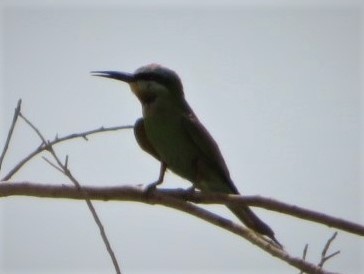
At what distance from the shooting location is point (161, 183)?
411 cm

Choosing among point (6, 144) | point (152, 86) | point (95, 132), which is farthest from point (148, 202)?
point (152, 86)

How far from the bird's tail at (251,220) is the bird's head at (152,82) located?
79 cm

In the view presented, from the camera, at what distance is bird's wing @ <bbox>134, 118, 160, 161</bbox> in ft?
14.8

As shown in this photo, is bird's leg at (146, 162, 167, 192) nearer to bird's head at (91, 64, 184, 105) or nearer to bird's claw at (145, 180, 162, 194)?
bird's claw at (145, 180, 162, 194)

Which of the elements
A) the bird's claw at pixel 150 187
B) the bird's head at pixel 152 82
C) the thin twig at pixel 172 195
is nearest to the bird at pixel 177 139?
the bird's head at pixel 152 82

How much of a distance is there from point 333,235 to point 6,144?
1377 millimetres

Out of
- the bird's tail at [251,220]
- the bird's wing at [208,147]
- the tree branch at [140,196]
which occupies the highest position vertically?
the bird's wing at [208,147]

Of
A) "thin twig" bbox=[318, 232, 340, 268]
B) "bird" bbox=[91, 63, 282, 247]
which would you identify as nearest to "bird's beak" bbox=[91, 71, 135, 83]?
"bird" bbox=[91, 63, 282, 247]

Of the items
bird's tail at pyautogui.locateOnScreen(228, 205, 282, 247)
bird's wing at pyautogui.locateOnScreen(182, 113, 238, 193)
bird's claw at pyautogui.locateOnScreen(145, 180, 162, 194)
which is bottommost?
bird's tail at pyautogui.locateOnScreen(228, 205, 282, 247)

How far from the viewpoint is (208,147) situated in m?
4.38

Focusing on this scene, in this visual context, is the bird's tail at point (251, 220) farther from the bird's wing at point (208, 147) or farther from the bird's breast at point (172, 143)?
the bird's breast at point (172, 143)

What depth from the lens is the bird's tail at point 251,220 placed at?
156 inches

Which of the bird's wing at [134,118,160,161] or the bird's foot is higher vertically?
the bird's wing at [134,118,160,161]

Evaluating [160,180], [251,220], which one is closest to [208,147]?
[160,180]
